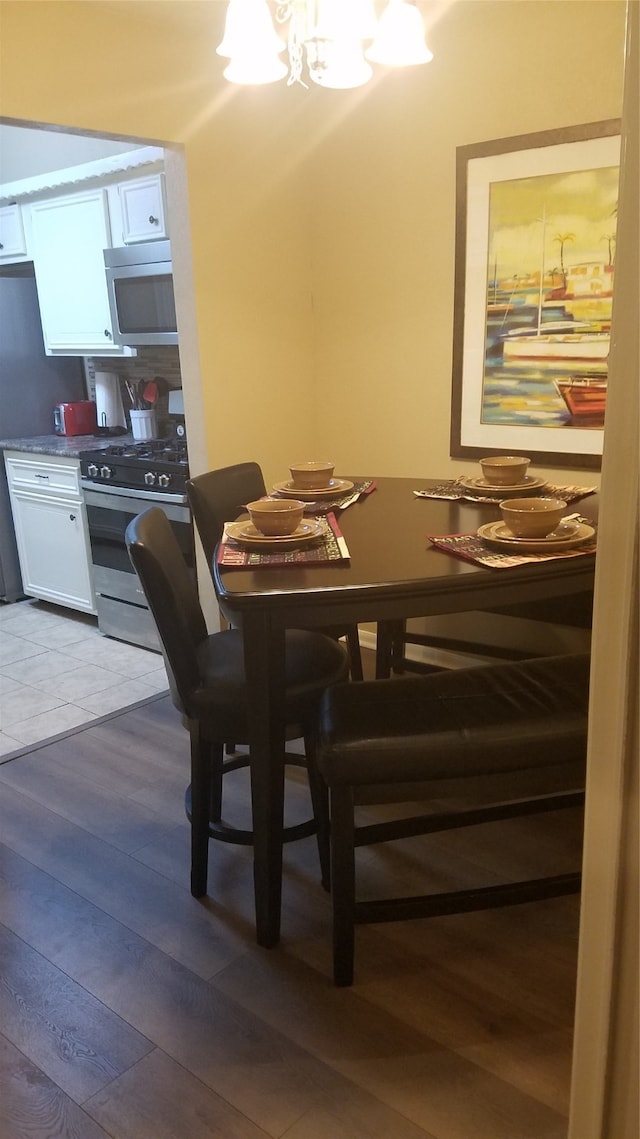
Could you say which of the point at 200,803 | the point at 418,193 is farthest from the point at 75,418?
the point at 200,803

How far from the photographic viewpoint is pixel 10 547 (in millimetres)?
4410

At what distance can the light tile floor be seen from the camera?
3.12m

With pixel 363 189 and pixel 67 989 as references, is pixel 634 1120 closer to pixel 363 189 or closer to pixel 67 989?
pixel 67 989

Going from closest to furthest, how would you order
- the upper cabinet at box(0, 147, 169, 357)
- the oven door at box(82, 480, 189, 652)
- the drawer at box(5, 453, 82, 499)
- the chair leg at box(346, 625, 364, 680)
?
the chair leg at box(346, 625, 364, 680)
the upper cabinet at box(0, 147, 169, 357)
the oven door at box(82, 480, 189, 652)
the drawer at box(5, 453, 82, 499)

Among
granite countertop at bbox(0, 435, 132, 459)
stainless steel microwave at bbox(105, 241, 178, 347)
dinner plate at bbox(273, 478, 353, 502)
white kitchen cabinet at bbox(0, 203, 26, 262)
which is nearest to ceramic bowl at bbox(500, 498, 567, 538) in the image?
dinner plate at bbox(273, 478, 353, 502)

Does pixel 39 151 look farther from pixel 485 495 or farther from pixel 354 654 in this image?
pixel 485 495

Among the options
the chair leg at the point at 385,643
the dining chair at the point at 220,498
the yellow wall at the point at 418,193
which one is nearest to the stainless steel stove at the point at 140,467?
the dining chair at the point at 220,498

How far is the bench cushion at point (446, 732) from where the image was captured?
1674 millimetres

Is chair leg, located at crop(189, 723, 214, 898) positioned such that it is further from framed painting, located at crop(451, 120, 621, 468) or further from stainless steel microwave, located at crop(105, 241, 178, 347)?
stainless steel microwave, located at crop(105, 241, 178, 347)

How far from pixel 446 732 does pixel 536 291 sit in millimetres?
1811

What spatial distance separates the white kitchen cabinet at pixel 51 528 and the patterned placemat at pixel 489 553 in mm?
2430

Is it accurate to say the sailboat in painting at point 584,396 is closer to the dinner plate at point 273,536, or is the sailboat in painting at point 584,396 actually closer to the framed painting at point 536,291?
the framed painting at point 536,291

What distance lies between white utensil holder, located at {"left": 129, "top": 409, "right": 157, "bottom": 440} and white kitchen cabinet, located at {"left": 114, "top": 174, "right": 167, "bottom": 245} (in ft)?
2.72

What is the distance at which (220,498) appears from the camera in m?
2.60
